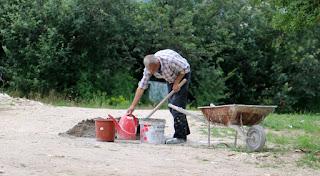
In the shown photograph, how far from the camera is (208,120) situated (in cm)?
Result: 621

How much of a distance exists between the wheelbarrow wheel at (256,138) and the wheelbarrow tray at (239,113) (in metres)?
0.22

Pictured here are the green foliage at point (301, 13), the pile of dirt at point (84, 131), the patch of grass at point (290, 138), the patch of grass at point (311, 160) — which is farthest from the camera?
the green foliage at point (301, 13)

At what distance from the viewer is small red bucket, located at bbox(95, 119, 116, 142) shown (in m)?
6.32

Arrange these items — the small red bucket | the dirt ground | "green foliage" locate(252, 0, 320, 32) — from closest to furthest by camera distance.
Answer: the dirt ground, the small red bucket, "green foliage" locate(252, 0, 320, 32)

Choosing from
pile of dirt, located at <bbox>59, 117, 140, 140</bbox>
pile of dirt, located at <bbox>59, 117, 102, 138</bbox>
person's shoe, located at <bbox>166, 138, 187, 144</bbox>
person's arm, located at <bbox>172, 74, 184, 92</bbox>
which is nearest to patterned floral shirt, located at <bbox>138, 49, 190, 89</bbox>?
person's arm, located at <bbox>172, 74, 184, 92</bbox>

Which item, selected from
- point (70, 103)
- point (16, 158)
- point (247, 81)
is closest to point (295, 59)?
point (247, 81)

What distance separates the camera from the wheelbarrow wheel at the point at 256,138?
537 centimetres

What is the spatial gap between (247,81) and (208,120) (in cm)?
1408

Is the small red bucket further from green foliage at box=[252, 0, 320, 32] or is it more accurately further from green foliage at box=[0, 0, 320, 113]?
green foliage at box=[0, 0, 320, 113]

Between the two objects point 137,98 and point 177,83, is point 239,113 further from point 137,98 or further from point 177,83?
point 137,98

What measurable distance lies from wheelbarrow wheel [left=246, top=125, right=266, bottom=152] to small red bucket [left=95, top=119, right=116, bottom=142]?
7.12 ft

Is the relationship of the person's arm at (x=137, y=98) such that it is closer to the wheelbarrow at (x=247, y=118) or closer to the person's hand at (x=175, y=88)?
the person's hand at (x=175, y=88)

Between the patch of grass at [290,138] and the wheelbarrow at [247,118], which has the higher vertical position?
the wheelbarrow at [247,118]

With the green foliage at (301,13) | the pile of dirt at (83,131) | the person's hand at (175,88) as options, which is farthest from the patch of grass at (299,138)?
the pile of dirt at (83,131)
